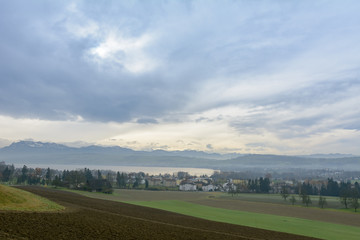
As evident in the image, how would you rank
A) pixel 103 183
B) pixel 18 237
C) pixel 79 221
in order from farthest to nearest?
pixel 103 183
pixel 79 221
pixel 18 237

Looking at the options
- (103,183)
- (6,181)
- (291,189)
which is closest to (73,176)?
(103,183)

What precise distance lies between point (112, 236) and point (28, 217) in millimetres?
9511

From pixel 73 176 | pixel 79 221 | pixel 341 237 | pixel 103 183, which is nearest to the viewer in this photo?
pixel 79 221

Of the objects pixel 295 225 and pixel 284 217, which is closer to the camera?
pixel 295 225

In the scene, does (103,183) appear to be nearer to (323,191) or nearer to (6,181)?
(6,181)

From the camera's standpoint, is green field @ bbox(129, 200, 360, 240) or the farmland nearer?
green field @ bbox(129, 200, 360, 240)

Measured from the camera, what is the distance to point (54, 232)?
22250mm

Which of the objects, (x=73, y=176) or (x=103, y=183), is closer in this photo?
(x=103, y=183)

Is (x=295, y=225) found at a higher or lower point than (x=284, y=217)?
higher

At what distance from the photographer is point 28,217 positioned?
26.3m

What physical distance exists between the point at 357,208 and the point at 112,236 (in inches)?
3943

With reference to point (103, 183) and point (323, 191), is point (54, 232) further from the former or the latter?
point (323, 191)

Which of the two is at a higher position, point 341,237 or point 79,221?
point 79,221

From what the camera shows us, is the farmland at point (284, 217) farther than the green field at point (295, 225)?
Yes
